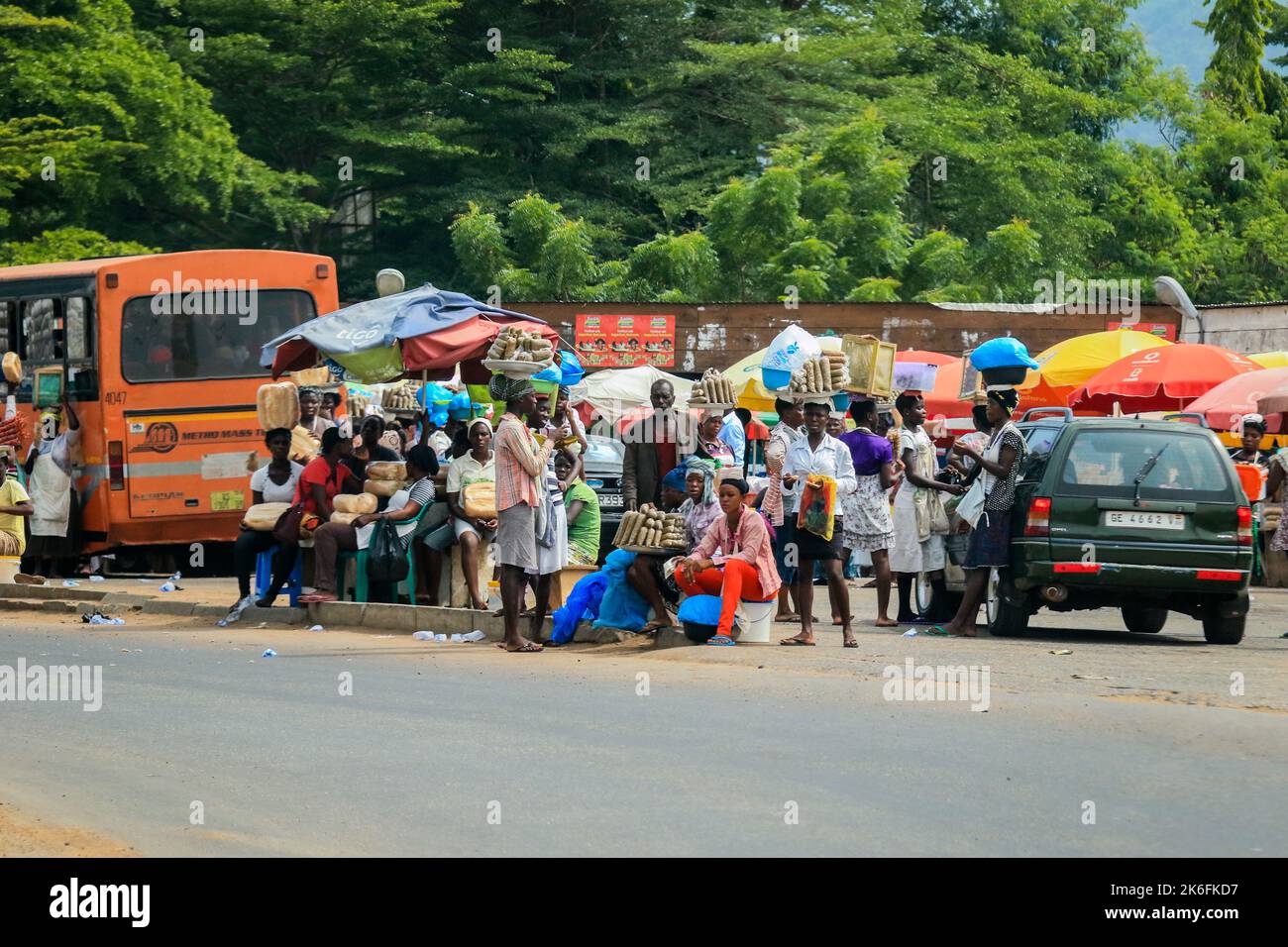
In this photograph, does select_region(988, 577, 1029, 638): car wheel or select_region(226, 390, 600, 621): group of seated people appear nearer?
select_region(988, 577, 1029, 638): car wheel

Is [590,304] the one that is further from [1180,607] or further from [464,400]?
[1180,607]

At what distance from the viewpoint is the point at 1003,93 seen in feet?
164

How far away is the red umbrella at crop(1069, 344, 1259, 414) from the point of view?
22.6 metres

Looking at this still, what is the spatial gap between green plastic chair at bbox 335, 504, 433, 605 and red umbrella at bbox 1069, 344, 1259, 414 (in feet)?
32.2

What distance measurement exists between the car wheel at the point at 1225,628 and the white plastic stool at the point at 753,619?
3.73 m

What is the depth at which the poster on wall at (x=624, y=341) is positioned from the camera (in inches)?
1261

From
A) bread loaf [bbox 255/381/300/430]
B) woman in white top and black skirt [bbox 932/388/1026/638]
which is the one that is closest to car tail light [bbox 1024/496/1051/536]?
woman in white top and black skirt [bbox 932/388/1026/638]

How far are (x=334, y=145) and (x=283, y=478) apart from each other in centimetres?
2781

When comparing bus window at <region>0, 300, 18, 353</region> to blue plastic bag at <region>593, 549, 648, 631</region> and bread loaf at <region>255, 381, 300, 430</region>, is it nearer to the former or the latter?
bread loaf at <region>255, 381, 300, 430</region>

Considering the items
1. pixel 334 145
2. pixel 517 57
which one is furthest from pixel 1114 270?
pixel 334 145

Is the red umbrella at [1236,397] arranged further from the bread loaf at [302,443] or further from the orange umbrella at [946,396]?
the bread loaf at [302,443]

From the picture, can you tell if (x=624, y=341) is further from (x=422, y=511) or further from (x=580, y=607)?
(x=580, y=607)

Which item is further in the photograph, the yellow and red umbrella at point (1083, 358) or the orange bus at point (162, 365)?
the yellow and red umbrella at point (1083, 358)

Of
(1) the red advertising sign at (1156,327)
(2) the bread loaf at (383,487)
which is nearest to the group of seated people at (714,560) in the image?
(2) the bread loaf at (383,487)
